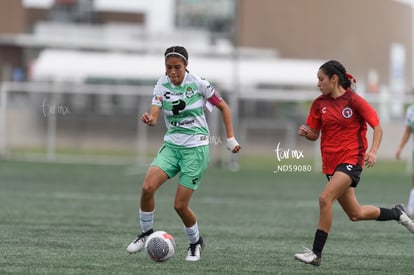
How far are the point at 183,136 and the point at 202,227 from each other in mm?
3743

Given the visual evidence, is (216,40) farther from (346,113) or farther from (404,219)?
(346,113)

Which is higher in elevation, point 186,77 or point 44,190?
point 186,77

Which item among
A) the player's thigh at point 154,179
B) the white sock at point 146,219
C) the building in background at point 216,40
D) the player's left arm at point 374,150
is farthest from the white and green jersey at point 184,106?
the building in background at point 216,40

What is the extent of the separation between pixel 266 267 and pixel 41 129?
23.2 metres

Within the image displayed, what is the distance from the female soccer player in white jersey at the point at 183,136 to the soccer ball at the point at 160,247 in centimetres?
39

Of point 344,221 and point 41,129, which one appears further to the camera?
point 41,129

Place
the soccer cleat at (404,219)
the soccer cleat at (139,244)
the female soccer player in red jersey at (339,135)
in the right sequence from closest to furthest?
the female soccer player in red jersey at (339,135) → the soccer cleat at (139,244) → the soccer cleat at (404,219)

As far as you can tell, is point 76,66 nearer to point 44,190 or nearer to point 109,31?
point 109,31

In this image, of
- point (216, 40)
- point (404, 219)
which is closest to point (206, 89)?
point (404, 219)

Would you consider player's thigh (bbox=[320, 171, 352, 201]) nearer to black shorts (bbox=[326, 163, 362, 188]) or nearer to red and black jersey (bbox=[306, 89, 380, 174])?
black shorts (bbox=[326, 163, 362, 188])

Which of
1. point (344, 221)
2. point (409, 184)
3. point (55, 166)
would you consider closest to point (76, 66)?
point (55, 166)

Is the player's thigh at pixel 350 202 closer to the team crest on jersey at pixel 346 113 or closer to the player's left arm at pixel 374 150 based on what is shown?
the player's left arm at pixel 374 150

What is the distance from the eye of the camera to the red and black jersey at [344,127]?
9375mm

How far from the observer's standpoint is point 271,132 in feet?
108
